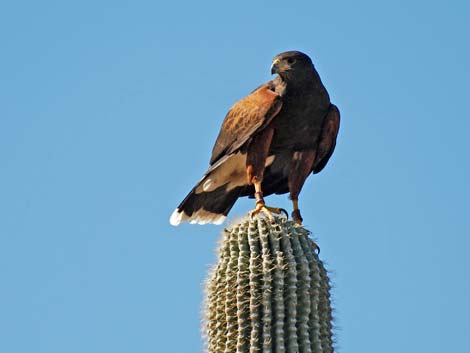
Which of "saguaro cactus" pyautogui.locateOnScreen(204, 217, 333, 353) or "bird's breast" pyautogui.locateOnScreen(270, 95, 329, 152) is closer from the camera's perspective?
"saguaro cactus" pyautogui.locateOnScreen(204, 217, 333, 353)

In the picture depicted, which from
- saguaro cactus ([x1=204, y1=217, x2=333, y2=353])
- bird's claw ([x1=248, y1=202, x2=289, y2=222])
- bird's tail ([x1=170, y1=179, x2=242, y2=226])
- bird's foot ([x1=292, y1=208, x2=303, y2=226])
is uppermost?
bird's tail ([x1=170, y1=179, x2=242, y2=226])

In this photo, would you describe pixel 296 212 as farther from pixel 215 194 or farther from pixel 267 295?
pixel 267 295

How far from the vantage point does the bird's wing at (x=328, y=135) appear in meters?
10.4

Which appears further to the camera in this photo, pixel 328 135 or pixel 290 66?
pixel 328 135

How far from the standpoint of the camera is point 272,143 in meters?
10.2

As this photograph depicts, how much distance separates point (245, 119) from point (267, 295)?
3.34m

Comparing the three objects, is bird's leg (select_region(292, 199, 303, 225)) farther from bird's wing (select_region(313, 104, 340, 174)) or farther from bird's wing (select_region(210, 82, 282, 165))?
bird's wing (select_region(210, 82, 282, 165))

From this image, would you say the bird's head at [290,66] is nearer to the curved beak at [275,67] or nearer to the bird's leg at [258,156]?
the curved beak at [275,67]

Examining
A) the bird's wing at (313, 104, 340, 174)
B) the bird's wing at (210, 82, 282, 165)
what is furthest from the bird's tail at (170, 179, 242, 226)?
the bird's wing at (313, 104, 340, 174)

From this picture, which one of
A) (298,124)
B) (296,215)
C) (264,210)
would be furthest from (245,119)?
(264,210)

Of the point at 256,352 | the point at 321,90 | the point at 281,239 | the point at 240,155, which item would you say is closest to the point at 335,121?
the point at 321,90

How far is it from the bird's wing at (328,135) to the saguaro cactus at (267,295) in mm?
3141

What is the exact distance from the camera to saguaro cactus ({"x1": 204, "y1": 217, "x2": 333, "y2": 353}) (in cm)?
681

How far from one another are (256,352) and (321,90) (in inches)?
162
